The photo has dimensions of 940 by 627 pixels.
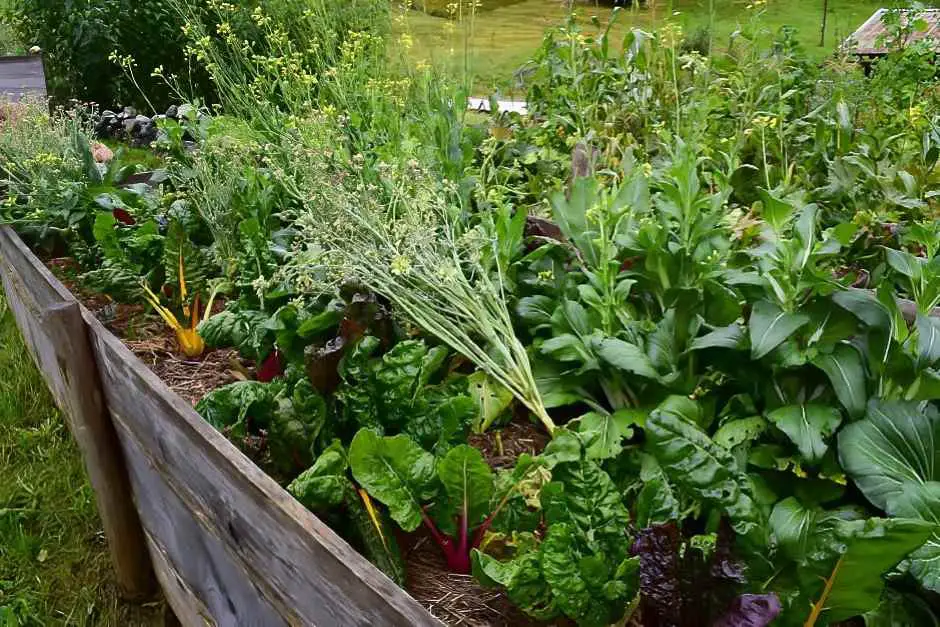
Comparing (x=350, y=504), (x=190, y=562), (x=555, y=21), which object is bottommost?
(x=190, y=562)

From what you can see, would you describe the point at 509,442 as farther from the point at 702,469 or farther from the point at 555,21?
the point at 555,21

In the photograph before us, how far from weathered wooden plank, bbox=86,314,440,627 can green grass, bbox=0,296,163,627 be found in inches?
17.4

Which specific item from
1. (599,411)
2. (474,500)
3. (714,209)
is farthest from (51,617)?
(714,209)

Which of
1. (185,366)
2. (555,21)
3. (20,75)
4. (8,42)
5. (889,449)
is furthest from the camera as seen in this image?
(555,21)

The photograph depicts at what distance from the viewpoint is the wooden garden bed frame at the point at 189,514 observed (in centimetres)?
127

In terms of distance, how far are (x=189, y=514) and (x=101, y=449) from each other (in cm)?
57

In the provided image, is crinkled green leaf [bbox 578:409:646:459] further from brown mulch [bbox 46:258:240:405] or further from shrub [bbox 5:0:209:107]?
shrub [bbox 5:0:209:107]

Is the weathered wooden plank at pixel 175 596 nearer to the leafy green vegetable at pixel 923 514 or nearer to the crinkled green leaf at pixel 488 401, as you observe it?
the crinkled green leaf at pixel 488 401

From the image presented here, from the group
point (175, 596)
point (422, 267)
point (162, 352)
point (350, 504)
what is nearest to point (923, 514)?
point (350, 504)

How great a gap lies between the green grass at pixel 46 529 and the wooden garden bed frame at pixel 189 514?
15 cm

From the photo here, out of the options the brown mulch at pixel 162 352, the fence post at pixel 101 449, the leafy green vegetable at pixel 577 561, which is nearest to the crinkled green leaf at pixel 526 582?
the leafy green vegetable at pixel 577 561

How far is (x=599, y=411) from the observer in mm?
1759

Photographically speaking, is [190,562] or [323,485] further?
[190,562]

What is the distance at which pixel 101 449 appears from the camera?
7.24 ft
